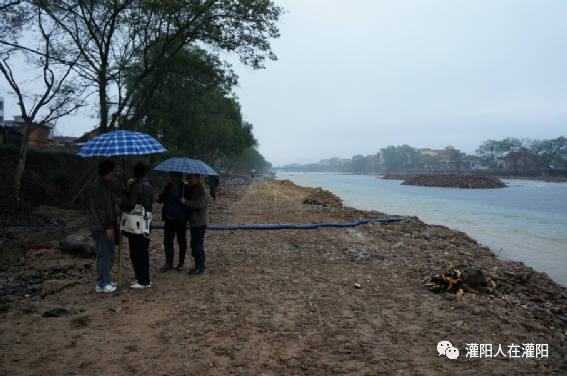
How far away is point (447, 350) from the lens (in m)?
3.62

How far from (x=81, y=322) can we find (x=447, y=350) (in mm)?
4031

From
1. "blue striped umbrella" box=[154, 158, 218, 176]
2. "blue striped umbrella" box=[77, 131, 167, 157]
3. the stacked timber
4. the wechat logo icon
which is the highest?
"blue striped umbrella" box=[77, 131, 167, 157]

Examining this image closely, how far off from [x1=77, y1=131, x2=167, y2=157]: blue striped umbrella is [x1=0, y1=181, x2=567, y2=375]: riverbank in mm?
1998

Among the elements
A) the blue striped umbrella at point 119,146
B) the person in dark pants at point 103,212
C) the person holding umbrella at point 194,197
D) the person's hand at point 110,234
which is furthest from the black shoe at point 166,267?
the blue striped umbrella at point 119,146

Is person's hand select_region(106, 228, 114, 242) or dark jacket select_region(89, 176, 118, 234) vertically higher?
dark jacket select_region(89, 176, 118, 234)

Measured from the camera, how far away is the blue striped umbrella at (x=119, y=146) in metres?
4.57

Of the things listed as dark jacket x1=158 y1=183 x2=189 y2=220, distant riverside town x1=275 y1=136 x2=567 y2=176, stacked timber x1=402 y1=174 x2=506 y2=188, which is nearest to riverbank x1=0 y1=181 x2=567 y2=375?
dark jacket x1=158 y1=183 x2=189 y2=220

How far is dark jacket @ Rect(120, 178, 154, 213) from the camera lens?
482cm

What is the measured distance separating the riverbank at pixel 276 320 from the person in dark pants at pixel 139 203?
0.30 metres

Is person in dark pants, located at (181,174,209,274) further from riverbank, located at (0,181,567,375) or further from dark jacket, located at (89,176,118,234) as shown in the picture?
dark jacket, located at (89,176,118,234)

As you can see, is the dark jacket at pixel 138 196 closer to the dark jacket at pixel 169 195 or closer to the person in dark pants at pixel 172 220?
the person in dark pants at pixel 172 220

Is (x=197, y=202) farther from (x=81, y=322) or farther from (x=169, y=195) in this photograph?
(x=81, y=322)

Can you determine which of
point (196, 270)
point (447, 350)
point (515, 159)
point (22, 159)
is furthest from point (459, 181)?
point (447, 350)

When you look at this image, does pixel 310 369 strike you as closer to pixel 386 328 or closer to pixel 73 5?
pixel 386 328
